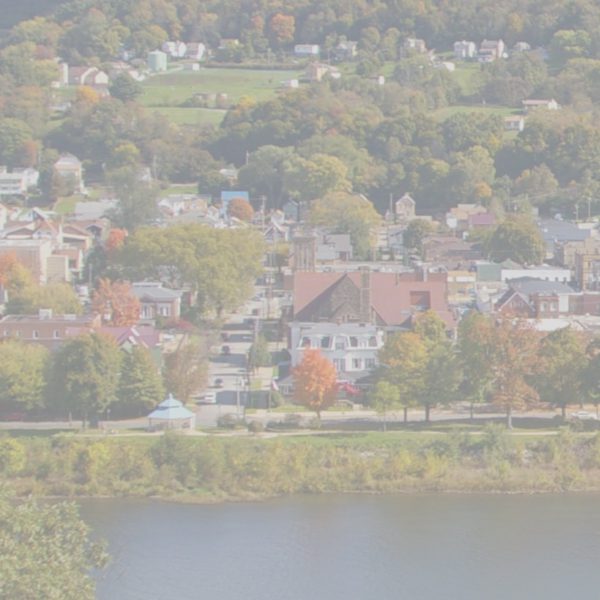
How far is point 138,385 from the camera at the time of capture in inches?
447

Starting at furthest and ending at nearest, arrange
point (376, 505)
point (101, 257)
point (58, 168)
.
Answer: point (58, 168) → point (101, 257) → point (376, 505)

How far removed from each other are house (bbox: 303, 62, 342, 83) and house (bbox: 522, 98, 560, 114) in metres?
3.37

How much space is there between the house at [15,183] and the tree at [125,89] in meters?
3.83

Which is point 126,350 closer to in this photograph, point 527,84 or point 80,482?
point 80,482

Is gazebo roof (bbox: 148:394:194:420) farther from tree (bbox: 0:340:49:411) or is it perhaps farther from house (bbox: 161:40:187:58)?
house (bbox: 161:40:187:58)

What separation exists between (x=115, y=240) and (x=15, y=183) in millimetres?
5150

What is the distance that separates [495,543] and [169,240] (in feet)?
21.8

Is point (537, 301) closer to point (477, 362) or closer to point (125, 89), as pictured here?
point (477, 362)

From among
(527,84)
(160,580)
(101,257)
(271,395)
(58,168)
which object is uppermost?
(527,84)

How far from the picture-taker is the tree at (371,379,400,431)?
11141mm

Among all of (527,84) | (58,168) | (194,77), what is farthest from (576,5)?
(58,168)

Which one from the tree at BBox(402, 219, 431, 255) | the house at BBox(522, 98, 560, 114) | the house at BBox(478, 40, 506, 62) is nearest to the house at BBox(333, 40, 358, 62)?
the house at BBox(478, 40, 506, 62)

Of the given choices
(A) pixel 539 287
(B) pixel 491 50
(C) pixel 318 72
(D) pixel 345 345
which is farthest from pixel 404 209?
(D) pixel 345 345

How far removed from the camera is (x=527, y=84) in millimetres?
25484
